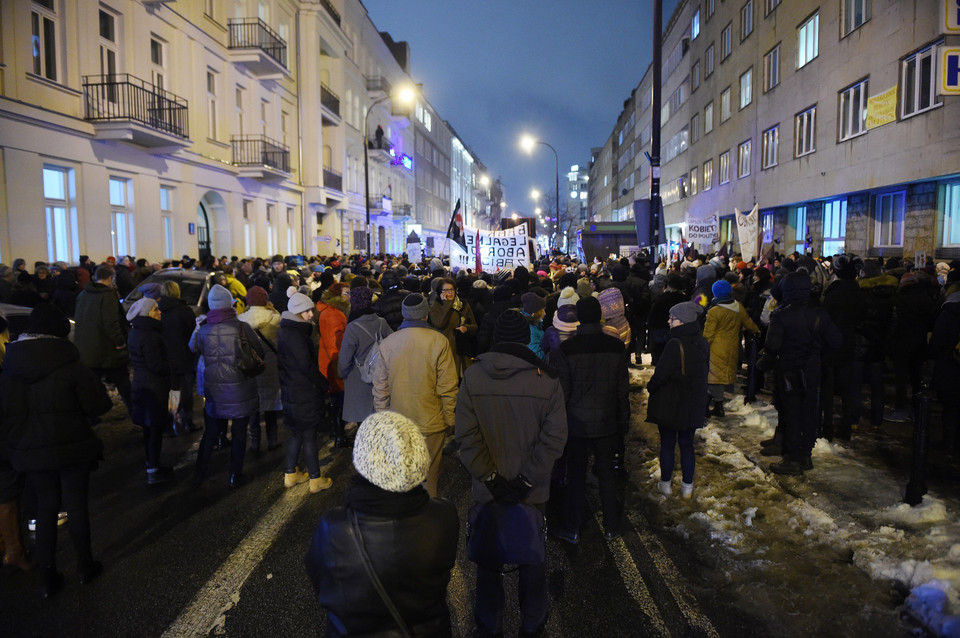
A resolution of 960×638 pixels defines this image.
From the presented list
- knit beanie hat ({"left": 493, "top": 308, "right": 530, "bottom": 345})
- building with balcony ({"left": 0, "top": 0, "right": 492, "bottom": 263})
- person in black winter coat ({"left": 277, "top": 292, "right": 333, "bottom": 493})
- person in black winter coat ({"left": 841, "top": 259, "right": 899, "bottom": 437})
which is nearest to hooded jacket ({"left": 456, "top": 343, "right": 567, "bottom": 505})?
knit beanie hat ({"left": 493, "top": 308, "right": 530, "bottom": 345})

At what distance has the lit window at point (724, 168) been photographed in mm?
34156

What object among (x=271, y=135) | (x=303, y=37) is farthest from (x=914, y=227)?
(x=303, y=37)

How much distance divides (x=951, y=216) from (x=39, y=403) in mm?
17789

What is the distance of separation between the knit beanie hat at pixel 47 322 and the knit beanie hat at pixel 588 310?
3703 millimetres

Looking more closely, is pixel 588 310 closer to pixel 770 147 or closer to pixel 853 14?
pixel 853 14

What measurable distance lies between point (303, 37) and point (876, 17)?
24979 mm

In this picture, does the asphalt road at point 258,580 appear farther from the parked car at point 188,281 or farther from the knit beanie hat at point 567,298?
the parked car at point 188,281

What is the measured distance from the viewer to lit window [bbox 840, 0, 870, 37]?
60.4ft

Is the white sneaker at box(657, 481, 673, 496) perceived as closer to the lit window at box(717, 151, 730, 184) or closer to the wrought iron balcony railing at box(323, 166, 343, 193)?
the lit window at box(717, 151, 730, 184)

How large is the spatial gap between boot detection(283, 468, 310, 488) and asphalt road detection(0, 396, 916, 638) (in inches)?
4.3

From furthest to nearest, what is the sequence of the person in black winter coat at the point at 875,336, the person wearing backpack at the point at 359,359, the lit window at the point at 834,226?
1. the lit window at the point at 834,226
2. the person in black winter coat at the point at 875,336
3. the person wearing backpack at the point at 359,359

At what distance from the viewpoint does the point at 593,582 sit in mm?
4711

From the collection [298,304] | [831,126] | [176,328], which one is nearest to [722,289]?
[298,304]

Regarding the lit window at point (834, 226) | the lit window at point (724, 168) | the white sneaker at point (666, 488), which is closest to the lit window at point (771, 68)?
the lit window at point (724, 168)
